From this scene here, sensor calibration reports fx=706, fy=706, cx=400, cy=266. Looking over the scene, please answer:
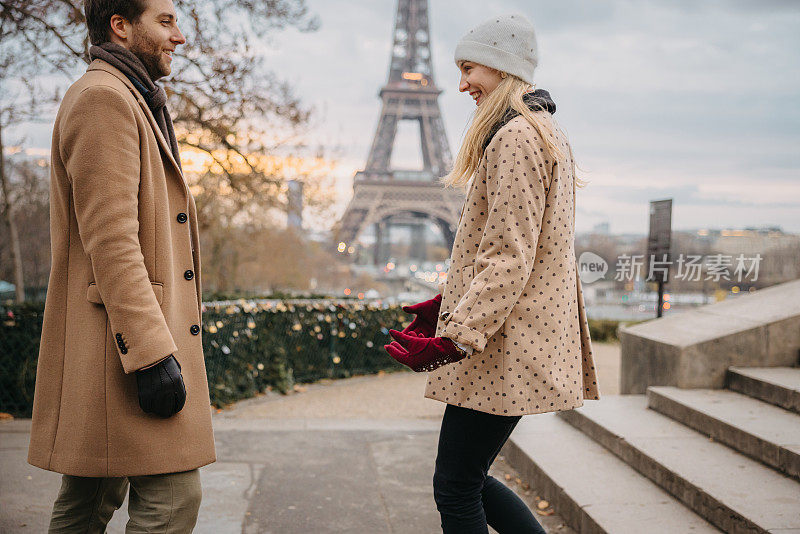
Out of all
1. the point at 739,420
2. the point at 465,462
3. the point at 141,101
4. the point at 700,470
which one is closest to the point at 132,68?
the point at 141,101

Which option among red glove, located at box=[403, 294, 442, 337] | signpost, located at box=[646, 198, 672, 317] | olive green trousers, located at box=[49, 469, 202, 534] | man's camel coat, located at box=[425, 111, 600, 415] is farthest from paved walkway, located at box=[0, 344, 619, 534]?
signpost, located at box=[646, 198, 672, 317]

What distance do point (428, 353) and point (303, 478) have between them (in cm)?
248

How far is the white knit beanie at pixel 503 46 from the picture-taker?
1.99 metres

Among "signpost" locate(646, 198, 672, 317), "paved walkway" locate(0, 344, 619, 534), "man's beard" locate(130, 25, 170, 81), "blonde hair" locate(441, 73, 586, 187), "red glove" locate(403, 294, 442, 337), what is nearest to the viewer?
"man's beard" locate(130, 25, 170, 81)

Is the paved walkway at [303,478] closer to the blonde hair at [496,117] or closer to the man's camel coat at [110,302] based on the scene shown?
the man's camel coat at [110,302]

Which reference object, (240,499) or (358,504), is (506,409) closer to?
(358,504)

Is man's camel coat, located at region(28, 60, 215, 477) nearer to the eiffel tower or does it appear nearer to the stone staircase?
the stone staircase

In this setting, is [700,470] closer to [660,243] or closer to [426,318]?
[426,318]

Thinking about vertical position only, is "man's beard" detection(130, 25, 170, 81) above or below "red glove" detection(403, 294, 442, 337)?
above

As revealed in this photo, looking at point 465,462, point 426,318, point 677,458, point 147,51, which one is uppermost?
point 147,51

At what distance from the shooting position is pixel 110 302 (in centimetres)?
163

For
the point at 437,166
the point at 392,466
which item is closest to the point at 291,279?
the point at 437,166

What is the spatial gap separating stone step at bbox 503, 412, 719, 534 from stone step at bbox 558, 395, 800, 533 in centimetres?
6

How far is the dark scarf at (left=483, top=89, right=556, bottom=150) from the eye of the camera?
1971mm
